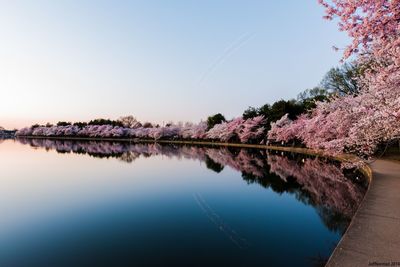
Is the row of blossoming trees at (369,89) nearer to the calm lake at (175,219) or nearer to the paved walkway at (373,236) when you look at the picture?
the paved walkway at (373,236)

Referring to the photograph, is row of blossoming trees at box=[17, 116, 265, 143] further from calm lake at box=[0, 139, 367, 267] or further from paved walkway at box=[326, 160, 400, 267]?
paved walkway at box=[326, 160, 400, 267]

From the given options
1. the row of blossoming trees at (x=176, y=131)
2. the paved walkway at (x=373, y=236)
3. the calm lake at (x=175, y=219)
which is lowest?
the calm lake at (x=175, y=219)

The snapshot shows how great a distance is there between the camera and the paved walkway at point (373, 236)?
5.77 meters

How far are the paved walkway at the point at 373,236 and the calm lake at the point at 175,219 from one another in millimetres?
1167

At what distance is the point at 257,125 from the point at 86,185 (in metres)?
45.1

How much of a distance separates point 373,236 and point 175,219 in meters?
6.72

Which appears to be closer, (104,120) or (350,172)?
(350,172)

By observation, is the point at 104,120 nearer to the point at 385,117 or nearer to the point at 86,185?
the point at 86,185

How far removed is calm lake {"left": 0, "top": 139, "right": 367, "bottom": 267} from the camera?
7.90 m

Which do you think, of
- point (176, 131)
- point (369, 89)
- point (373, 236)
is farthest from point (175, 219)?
point (176, 131)

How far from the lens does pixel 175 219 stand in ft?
37.3

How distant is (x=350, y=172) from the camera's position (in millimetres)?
22562

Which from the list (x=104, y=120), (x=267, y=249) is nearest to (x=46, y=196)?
(x=267, y=249)

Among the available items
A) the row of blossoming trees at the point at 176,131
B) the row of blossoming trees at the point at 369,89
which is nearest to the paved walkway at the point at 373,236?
the row of blossoming trees at the point at 369,89
